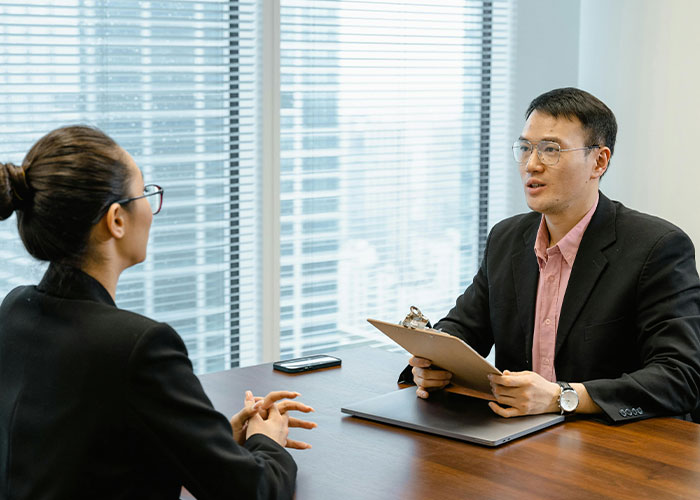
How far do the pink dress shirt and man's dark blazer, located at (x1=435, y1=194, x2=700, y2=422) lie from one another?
25 millimetres

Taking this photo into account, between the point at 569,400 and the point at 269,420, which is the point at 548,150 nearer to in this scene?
the point at 569,400

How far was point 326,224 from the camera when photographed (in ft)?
13.7

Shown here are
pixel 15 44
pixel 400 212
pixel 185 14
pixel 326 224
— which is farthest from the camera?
pixel 400 212

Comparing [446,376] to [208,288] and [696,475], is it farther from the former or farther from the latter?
[208,288]

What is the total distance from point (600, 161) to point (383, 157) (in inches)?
70.5

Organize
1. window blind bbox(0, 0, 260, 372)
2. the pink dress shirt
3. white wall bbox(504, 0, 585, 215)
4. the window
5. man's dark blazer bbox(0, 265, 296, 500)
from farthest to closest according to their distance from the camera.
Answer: white wall bbox(504, 0, 585, 215), the window, window blind bbox(0, 0, 260, 372), the pink dress shirt, man's dark blazer bbox(0, 265, 296, 500)

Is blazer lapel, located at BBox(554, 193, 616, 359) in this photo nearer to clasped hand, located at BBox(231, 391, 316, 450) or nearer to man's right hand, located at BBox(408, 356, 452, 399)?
man's right hand, located at BBox(408, 356, 452, 399)

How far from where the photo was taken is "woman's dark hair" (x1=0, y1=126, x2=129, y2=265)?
1.50 meters

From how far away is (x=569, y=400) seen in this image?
217cm

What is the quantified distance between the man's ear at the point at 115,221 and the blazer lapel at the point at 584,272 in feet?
4.52

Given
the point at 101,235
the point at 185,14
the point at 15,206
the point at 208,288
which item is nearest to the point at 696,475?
the point at 101,235

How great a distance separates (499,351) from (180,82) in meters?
1.74

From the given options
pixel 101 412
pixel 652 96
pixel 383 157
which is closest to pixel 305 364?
pixel 101 412

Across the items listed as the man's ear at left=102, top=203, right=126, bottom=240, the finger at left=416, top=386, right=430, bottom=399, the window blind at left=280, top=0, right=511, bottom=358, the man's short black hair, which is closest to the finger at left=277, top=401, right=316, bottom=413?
the finger at left=416, top=386, right=430, bottom=399
